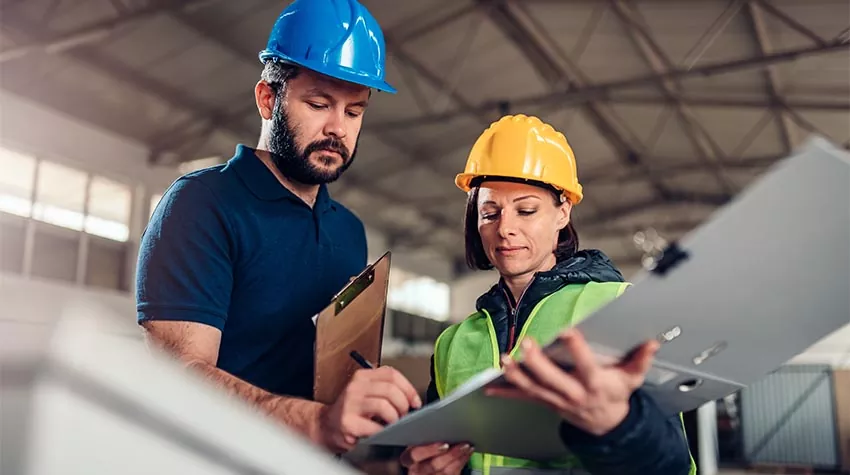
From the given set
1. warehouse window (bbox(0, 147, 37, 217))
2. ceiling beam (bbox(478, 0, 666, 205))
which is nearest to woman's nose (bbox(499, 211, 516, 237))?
ceiling beam (bbox(478, 0, 666, 205))

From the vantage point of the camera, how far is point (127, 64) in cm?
789

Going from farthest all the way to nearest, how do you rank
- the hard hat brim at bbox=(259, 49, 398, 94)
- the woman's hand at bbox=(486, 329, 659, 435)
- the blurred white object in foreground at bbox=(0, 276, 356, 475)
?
the hard hat brim at bbox=(259, 49, 398, 94) < the woman's hand at bbox=(486, 329, 659, 435) < the blurred white object in foreground at bbox=(0, 276, 356, 475)

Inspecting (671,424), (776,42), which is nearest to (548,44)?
(776,42)

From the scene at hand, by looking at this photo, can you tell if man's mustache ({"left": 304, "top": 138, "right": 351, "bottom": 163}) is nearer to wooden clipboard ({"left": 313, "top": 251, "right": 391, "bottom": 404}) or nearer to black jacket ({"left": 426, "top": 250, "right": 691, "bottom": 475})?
wooden clipboard ({"left": 313, "top": 251, "right": 391, "bottom": 404})

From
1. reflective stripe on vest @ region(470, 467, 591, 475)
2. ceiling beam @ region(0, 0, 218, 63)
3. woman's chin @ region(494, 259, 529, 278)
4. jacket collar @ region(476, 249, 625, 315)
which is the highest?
ceiling beam @ region(0, 0, 218, 63)

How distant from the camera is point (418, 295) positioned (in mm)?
16844

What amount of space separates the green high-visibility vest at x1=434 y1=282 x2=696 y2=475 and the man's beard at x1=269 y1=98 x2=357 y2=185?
47 cm

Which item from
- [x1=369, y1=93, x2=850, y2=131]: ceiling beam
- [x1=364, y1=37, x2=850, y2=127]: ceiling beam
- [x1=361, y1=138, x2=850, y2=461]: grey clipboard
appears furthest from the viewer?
[x1=369, y1=93, x2=850, y2=131]: ceiling beam

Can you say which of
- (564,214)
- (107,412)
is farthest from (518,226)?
(107,412)

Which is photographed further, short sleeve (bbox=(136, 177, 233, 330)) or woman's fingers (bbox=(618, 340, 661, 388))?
short sleeve (bbox=(136, 177, 233, 330))

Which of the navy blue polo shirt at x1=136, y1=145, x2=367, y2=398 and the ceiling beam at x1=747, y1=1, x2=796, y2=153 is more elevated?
the ceiling beam at x1=747, y1=1, x2=796, y2=153

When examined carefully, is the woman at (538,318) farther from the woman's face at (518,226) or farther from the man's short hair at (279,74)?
the man's short hair at (279,74)

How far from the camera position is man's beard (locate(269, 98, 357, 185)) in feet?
5.25

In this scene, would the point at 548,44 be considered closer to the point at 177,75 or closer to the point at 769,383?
the point at 177,75
